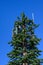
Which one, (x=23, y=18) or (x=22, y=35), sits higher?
(x=23, y=18)

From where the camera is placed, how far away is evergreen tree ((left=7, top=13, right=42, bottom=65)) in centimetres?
4369

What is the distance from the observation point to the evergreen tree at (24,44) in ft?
143

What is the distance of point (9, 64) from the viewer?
43875 millimetres

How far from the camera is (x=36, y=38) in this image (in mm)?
45156

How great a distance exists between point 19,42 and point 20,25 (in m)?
2.74

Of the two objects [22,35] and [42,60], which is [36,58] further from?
[22,35]

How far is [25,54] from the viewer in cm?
4372

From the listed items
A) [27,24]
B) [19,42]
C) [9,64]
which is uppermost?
[27,24]

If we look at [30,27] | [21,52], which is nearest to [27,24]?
[30,27]

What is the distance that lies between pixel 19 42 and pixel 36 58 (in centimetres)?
338

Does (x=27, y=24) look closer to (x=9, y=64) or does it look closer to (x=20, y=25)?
(x=20, y=25)

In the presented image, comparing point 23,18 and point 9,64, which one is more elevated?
point 23,18

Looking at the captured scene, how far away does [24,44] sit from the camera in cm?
4469

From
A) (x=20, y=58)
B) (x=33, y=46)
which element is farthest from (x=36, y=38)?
(x=20, y=58)
